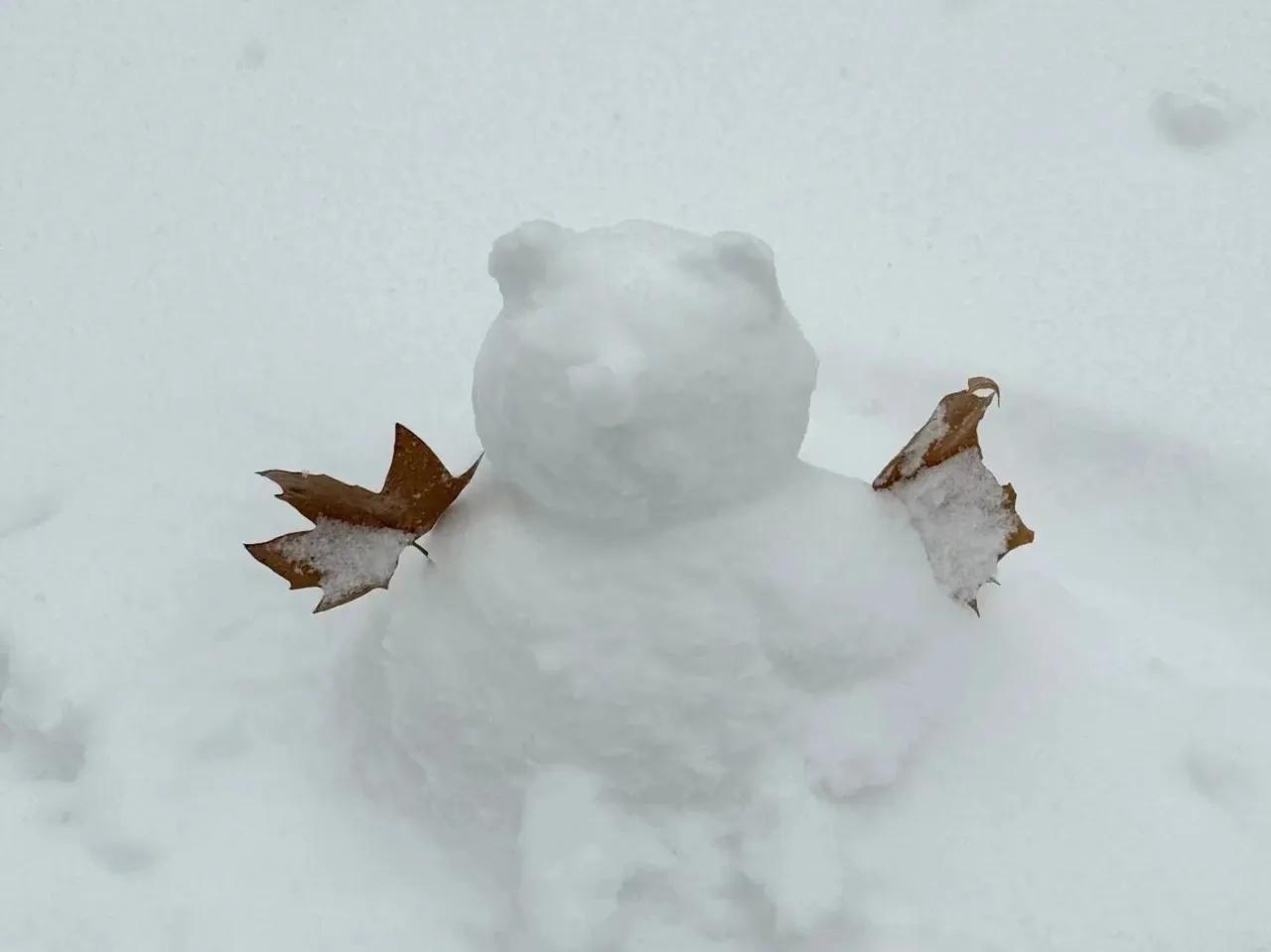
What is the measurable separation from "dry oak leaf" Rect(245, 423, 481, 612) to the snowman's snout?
27 cm

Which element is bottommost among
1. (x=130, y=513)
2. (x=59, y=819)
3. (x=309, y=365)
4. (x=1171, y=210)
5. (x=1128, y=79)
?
(x=59, y=819)

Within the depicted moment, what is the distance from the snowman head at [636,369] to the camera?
1.27 meters

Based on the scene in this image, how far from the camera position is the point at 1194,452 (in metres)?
1.97

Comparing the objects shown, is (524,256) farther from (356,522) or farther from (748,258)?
(356,522)

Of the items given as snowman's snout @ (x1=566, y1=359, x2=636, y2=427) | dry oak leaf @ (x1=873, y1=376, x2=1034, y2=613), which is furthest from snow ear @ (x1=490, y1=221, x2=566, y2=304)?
dry oak leaf @ (x1=873, y1=376, x2=1034, y2=613)

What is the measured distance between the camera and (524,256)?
1.31 m

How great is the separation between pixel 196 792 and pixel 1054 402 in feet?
4.68

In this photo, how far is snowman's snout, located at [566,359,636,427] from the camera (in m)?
1.22

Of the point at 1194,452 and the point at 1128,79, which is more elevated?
the point at 1128,79

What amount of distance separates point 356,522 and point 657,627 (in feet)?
1.22

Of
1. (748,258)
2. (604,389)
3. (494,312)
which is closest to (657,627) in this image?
(604,389)

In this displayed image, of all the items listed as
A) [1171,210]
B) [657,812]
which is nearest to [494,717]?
[657,812]

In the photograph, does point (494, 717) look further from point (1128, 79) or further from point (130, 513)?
point (1128, 79)

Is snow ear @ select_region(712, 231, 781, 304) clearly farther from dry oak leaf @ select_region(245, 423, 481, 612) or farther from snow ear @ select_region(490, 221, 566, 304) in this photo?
dry oak leaf @ select_region(245, 423, 481, 612)
